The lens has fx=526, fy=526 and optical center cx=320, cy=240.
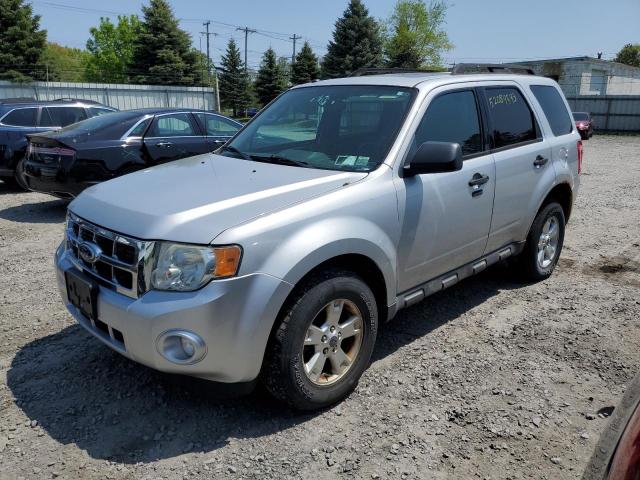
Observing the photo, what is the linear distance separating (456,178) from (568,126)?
2.33 meters

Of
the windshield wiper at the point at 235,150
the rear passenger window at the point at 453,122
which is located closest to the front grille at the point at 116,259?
the windshield wiper at the point at 235,150

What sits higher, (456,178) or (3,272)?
(456,178)

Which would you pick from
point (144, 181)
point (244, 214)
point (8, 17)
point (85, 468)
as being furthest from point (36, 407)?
point (8, 17)

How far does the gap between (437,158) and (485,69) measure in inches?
85.9

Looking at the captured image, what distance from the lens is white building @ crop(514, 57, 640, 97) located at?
3816 centimetres

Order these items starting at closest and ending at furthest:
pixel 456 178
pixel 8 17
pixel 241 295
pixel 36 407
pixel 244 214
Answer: pixel 241 295 < pixel 244 214 < pixel 36 407 < pixel 456 178 < pixel 8 17

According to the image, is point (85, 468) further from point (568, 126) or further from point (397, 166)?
point (568, 126)

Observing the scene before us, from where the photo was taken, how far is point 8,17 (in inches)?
1433

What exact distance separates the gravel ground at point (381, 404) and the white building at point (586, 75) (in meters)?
37.2

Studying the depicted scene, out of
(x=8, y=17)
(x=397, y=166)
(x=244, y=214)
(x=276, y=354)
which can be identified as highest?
(x=8, y=17)

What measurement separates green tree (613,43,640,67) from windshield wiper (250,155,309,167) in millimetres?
100152

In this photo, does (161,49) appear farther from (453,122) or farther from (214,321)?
(214,321)

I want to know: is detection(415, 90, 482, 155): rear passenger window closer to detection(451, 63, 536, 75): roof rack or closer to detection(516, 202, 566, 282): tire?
detection(451, 63, 536, 75): roof rack

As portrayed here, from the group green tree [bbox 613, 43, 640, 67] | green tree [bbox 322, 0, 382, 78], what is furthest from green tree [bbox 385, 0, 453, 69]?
green tree [bbox 613, 43, 640, 67]
